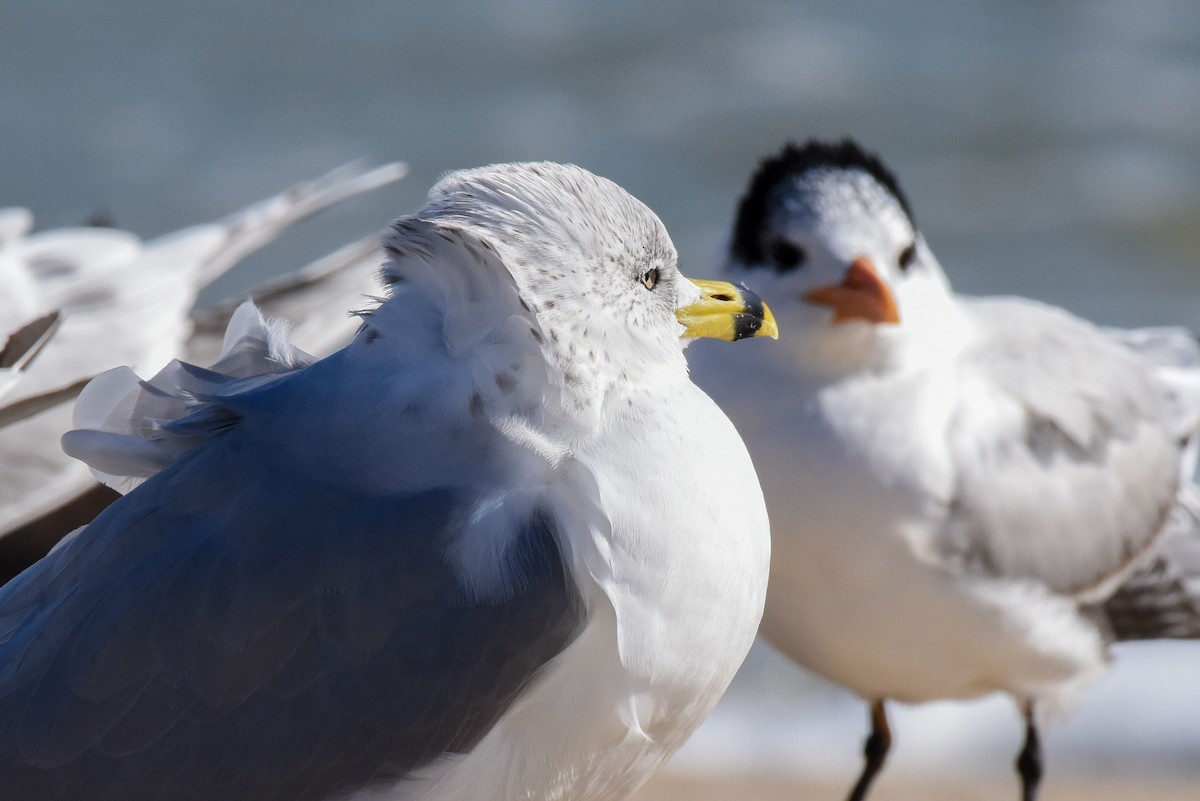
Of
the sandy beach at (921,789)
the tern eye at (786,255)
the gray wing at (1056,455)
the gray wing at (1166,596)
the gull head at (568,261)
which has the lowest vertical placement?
the sandy beach at (921,789)

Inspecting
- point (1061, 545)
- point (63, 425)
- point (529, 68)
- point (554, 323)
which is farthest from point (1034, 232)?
point (554, 323)

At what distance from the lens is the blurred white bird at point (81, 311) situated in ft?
13.4

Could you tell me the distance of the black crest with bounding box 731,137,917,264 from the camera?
4117 millimetres

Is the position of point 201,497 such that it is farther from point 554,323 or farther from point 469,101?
point 469,101

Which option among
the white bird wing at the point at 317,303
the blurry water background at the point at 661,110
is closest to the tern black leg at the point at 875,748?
the white bird wing at the point at 317,303

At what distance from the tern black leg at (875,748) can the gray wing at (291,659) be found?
2304mm

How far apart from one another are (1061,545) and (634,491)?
204 cm

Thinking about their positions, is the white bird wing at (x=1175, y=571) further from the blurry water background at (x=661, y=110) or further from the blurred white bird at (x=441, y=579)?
the blurry water background at (x=661, y=110)

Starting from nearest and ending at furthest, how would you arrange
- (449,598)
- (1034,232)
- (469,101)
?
(449,598)
(1034,232)
(469,101)

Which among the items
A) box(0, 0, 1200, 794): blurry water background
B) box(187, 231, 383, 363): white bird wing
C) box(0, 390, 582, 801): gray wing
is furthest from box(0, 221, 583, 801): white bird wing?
box(0, 0, 1200, 794): blurry water background

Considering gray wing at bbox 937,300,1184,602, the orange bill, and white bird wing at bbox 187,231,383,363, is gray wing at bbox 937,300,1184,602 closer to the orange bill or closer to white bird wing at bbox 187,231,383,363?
the orange bill

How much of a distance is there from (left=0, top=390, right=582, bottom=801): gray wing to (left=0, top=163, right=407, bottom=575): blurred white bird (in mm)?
1661

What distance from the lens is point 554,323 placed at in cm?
242

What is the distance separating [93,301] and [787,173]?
1.85 metres
